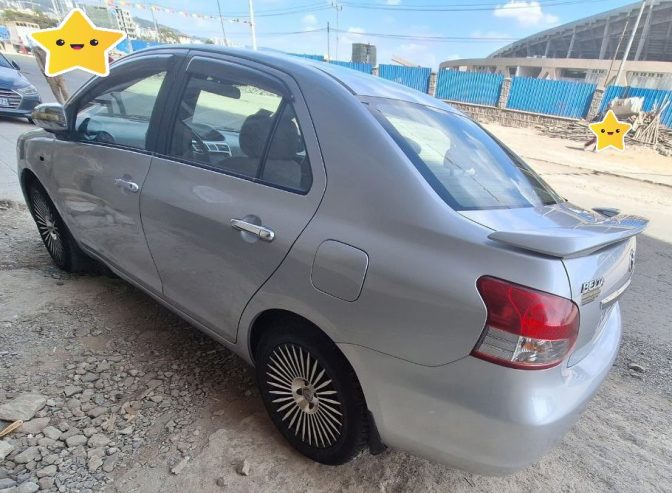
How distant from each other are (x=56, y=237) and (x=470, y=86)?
84.0 feet

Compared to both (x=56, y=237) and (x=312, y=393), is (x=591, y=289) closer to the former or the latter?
(x=312, y=393)

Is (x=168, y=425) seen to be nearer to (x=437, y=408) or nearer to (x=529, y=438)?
(x=437, y=408)

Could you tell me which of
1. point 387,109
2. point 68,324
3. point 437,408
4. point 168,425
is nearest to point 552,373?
point 437,408

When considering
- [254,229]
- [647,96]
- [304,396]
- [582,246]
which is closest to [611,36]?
[647,96]

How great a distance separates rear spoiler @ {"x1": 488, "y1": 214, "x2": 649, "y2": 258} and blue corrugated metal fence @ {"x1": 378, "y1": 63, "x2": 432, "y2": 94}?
2626 centimetres

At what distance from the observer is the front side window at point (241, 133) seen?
178cm

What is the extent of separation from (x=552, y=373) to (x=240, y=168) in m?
1.50

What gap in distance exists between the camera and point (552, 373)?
4.45 ft

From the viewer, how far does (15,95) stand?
924 centimetres

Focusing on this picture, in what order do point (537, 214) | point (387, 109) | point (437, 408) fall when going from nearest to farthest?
point (437, 408)
point (537, 214)
point (387, 109)

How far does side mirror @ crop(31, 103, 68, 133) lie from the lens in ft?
9.36

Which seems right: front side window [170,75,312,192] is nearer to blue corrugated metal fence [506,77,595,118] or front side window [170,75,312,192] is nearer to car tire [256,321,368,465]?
car tire [256,321,368,465]

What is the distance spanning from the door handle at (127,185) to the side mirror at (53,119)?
0.84m

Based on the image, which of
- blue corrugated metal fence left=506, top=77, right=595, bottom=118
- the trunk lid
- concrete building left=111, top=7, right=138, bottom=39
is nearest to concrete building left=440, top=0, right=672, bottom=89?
blue corrugated metal fence left=506, top=77, right=595, bottom=118
